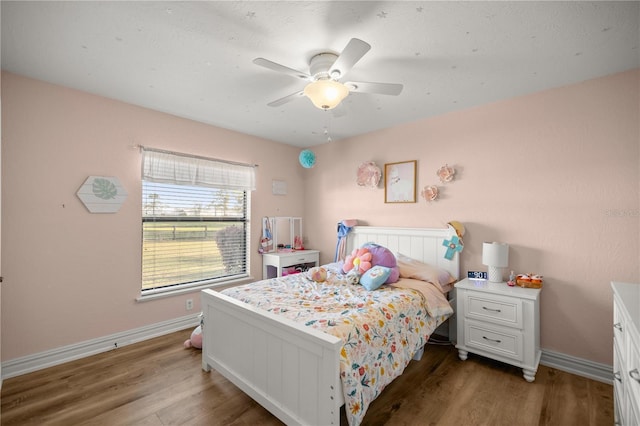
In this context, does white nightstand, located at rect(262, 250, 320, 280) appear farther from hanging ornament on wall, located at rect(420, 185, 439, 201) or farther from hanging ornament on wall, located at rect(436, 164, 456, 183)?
hanging ornament on wall, located at rect(436, 164, 456, 183)

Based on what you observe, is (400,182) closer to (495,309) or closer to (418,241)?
(418,241)

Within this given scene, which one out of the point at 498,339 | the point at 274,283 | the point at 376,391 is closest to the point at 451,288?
the point at 498,339

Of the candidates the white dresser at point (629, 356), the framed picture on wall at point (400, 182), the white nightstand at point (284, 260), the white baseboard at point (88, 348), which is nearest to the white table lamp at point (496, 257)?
the white dresser at point (629, 356)

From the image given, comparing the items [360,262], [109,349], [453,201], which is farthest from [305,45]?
[109,349]

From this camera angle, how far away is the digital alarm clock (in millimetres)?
2783

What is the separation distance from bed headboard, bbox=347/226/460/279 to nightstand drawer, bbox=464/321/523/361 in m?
0.58

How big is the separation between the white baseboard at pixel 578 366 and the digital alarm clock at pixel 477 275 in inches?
30.1

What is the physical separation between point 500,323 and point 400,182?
1779mm

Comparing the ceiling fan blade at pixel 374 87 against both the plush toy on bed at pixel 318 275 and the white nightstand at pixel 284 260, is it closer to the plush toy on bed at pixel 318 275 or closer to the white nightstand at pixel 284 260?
the plush toy on bed at pixel 318 275

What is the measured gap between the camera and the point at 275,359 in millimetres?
1756

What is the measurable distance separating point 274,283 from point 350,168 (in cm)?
204

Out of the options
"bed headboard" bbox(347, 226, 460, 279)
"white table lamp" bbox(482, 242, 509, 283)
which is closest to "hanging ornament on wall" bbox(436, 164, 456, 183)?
"bed headboard" bbox(347, 226, 460, 279)

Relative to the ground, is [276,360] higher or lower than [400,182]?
lower

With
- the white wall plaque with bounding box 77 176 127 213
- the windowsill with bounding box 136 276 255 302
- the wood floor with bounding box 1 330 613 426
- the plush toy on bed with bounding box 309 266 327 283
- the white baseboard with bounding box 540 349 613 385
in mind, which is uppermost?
the white wall plaque with bounding box 77 176 127 213
